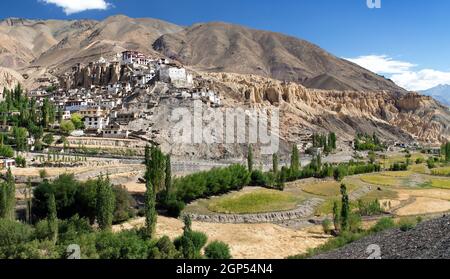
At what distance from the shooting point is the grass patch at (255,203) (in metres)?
47.9

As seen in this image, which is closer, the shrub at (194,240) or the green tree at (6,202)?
the shrub at (194,240)

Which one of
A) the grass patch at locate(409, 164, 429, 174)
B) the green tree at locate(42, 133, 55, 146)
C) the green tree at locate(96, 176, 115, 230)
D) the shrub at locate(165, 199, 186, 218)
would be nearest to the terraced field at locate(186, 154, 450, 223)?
the shrub at locate(165, 199, 186, 218)

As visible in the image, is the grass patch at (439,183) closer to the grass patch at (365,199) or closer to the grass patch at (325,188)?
the grass patch at (365,199)

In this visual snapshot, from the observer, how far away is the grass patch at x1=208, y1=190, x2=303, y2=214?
157ft

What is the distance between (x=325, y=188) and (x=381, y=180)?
560 inches

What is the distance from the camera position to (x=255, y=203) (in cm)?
5028

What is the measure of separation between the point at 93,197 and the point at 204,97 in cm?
7305

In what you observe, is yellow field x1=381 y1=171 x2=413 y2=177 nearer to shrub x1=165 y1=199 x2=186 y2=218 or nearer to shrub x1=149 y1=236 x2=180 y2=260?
shrub x1=165 y1=199 x2=186 y2=218

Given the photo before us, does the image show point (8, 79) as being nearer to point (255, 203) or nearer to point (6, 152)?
point (6, 152)

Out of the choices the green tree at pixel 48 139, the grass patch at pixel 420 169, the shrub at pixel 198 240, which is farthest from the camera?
the grass patch at pixel 420 169

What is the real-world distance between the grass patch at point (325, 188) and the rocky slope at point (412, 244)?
30.9 metres

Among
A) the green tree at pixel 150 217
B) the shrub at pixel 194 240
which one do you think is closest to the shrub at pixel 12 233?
the green tree at pixel 150 217

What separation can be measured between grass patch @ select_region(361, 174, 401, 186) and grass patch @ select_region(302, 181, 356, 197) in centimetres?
660
